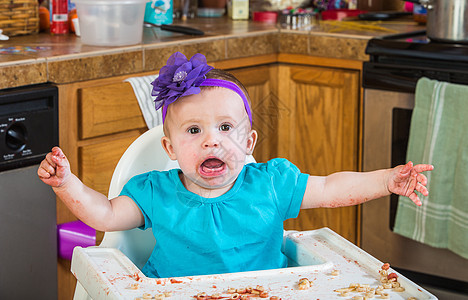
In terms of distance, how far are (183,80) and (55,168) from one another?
0.87ft

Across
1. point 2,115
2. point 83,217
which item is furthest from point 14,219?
point 83,217

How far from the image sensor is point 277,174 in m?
1.44

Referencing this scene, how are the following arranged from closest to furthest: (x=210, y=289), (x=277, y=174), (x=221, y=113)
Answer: (x=210, y=289)
(x=221, y=113)
(x=277, y=174)

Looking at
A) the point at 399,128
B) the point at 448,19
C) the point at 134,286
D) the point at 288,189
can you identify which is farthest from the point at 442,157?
the point at 134,286

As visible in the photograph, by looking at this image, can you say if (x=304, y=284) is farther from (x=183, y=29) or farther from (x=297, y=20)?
(x=297, y=20)

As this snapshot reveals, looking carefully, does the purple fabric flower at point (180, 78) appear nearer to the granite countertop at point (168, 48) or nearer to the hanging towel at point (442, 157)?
the granite countertop at point (168, 48)

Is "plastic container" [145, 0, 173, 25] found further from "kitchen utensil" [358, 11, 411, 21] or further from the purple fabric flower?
the purple fabric flower

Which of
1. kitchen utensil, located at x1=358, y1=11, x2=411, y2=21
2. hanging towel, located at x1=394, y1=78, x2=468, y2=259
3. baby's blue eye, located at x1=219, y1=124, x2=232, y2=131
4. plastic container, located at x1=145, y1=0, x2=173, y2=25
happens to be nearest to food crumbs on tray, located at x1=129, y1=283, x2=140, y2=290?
baby's blue eye, located at x1=219, y1=124, x2=232, y2=131

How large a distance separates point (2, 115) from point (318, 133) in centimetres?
109

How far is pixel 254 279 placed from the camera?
123 centimetres

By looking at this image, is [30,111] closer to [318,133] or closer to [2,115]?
[2,115]

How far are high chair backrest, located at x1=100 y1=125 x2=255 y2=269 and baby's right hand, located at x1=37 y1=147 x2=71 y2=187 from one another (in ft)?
0.73

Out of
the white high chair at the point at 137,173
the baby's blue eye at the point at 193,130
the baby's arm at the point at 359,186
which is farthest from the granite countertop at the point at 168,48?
the baby's arm at the point at 359,186

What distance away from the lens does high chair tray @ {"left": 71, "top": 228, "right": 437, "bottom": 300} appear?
3.85 ft
